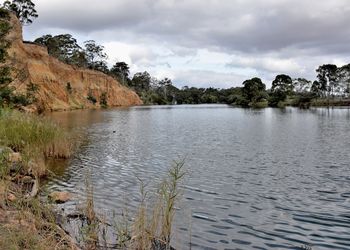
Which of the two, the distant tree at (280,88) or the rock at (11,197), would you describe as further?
the distant tree at (280,88)

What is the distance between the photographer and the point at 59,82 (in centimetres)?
7750

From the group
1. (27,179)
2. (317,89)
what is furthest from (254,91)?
(27,179)

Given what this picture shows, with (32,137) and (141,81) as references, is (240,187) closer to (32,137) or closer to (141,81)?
(32,137)

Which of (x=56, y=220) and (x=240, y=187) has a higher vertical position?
(x=56, y=220)

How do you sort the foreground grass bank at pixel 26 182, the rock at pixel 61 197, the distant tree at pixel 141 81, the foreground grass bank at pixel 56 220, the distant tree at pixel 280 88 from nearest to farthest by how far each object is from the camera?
the foreground grass bank at pixel 26 182 < the foreground grass bank at pixel 56 220 < the rock at pixel 61 197 < the distant tree at pixel 280 88 < the distant tree at pixel 141 81

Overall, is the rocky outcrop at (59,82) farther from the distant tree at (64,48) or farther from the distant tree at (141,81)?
the distant tree at (141,81)

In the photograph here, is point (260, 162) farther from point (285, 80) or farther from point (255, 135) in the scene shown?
point (285, 80)

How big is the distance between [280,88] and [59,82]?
215 ft

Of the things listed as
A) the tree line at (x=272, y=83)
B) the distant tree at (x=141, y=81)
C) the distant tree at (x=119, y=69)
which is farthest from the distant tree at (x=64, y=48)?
the distant tree at (x=141, y=81)

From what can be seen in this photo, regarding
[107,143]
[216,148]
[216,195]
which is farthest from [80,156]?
[216,195]

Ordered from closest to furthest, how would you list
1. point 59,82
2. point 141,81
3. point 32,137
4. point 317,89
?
point 32,137
point 59,82
point 317,89
point 141,81

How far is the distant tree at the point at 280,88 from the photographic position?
363 ft

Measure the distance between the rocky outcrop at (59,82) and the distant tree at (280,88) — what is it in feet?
136

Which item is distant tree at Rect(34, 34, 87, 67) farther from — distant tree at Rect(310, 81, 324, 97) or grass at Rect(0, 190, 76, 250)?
grass at Rect(0, 190, 76, 250)
